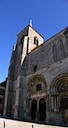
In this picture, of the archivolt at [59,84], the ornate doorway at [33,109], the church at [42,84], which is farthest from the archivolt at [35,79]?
the ornate doorway at [33,109]

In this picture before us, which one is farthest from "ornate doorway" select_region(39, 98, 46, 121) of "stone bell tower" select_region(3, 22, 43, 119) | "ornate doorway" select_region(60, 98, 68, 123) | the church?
"stone bell tower" select_region(3, 22, 43, 119)

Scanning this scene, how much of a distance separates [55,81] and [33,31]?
15568 millimetres

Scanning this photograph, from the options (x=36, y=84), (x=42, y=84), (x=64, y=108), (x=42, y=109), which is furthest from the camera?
(x=36, y=84)

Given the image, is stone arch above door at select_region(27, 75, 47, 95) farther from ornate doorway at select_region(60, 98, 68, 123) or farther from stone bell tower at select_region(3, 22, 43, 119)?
ornate doorway at select_region(60, 98, 68, 123)

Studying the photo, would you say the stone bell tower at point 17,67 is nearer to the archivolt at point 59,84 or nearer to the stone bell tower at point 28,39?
the stone bell tower at point 28,39

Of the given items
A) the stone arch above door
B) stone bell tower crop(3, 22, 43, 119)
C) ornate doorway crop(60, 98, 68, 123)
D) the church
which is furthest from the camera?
stone bell tower crop(3, 22, 43, 119)

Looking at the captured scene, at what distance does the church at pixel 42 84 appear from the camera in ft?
48.8

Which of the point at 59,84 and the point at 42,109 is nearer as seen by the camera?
the point at 59,84

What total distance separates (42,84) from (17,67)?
22.2ft

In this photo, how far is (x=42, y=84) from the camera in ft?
58.1

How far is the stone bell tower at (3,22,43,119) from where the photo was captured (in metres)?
19.7

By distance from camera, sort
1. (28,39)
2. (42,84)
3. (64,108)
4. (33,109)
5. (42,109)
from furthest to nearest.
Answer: (28,39) < (33,109) < (42,84) < (42,109) < (64,108)

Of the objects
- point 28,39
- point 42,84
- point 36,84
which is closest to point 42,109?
point 42,84

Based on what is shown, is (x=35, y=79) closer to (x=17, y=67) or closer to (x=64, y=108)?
(x=17, y=67)
